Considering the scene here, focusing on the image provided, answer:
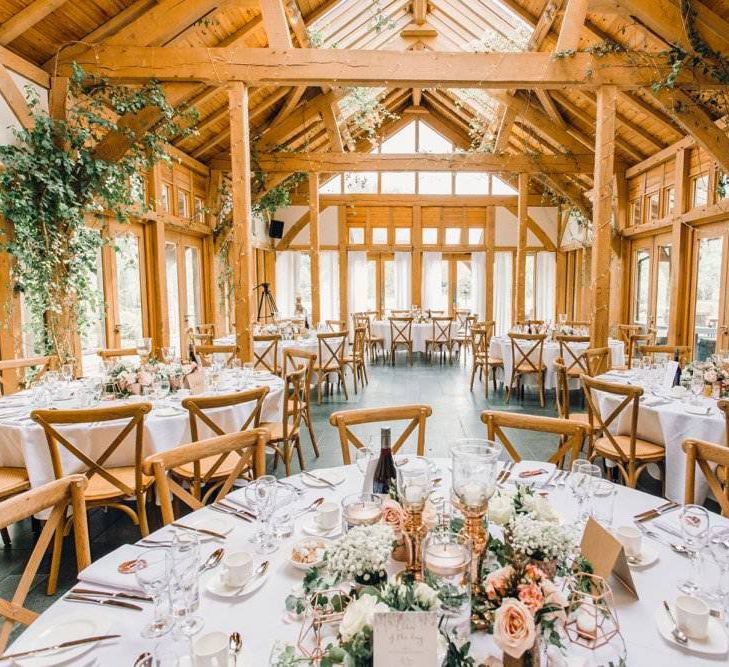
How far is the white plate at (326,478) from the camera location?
1.78 meters

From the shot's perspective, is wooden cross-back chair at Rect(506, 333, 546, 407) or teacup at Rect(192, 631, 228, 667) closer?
teacup at Rect(192, 631, 228, 667)

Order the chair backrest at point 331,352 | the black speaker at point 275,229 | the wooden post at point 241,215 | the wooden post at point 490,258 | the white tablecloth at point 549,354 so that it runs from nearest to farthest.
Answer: the wooden post at point 241,215 < the white tablecloth at point 549,354 < the chair backrest at point 331,352 < the black speaker at point 275,229 < the wooden post at point 490,258

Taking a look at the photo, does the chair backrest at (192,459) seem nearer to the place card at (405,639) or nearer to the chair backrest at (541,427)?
the chair backrest at (541,427)

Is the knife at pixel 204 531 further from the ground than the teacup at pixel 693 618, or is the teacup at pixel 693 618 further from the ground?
the teacup at pixel 693 618

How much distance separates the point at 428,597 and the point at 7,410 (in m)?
3.20

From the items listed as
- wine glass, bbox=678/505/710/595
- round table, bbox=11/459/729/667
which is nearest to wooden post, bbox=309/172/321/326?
round table, bbox=11/459/729/667

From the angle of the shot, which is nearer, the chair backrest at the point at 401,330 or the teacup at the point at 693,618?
the teacup at the point at 693,618

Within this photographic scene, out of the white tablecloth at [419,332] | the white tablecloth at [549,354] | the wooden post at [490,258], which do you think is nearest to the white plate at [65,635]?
the white tablecloth at [549,354]

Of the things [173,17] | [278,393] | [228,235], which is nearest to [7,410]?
[278,393]

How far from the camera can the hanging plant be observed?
13.9 feet

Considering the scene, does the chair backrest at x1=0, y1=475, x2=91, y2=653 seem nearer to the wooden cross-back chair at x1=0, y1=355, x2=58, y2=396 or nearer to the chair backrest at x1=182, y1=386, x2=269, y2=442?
the chair backrest at x1=182, y1=386, x2=269, y2=442

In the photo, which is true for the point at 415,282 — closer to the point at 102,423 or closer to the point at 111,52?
the point at 111,52

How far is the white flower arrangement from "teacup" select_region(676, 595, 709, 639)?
626mm

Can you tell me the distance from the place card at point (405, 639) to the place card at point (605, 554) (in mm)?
452
